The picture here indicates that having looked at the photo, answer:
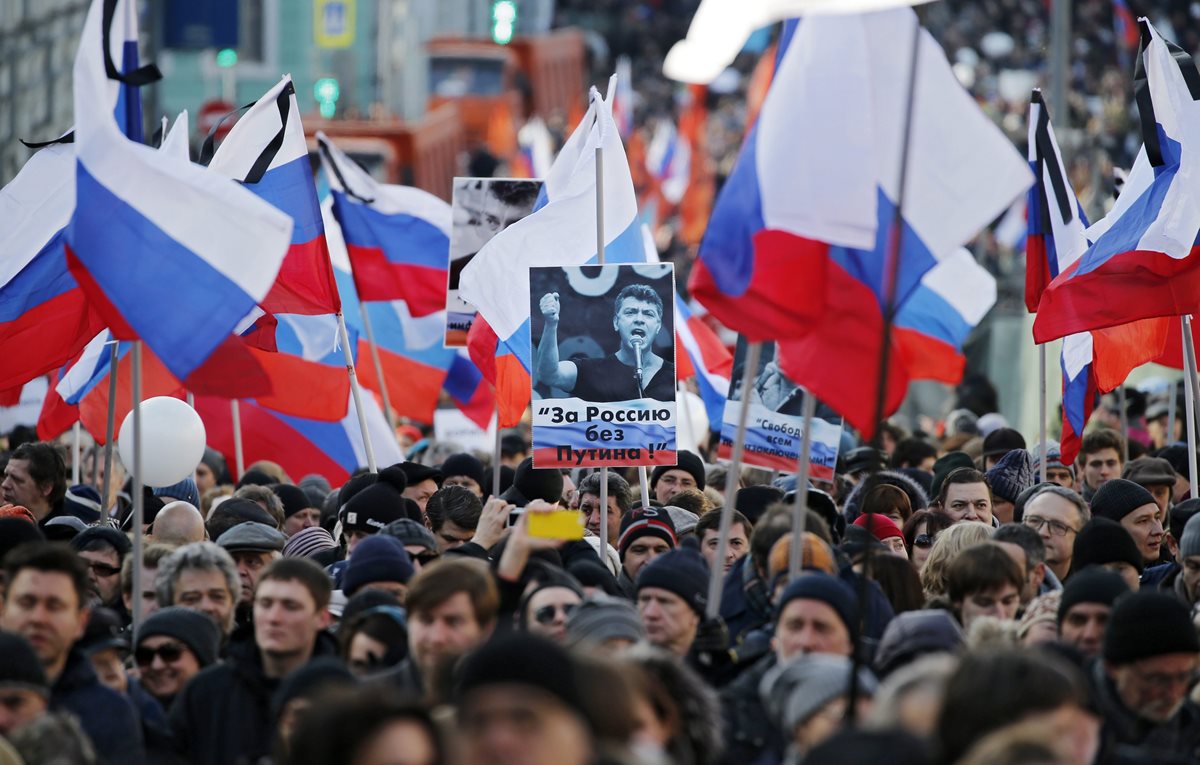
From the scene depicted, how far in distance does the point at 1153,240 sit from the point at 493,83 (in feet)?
135

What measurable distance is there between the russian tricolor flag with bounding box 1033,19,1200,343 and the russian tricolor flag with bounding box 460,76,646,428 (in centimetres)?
228

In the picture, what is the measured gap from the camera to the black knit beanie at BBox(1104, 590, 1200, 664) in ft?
21.2

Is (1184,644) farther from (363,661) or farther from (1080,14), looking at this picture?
(1080,14)

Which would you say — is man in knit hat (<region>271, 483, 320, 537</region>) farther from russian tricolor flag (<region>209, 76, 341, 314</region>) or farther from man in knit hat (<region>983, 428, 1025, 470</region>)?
man in knit hat (<region>983, 428, 1025, 470</region>)

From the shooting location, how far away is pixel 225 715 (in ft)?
21.9

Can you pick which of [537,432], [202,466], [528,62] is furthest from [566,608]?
[528,62]

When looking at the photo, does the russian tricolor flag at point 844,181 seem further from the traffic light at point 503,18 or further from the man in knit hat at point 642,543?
the traffic light at point 503,18

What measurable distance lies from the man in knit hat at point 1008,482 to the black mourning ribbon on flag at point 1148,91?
2.03 metres

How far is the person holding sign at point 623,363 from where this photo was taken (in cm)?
966

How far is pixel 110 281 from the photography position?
7.94m

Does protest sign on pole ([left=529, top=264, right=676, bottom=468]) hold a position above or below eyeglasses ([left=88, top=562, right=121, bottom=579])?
above

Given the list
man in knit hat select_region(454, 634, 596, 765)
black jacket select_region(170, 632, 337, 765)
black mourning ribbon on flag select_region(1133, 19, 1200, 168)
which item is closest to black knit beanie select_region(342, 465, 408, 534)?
black jacket select_region(170, 632, 337, 765)

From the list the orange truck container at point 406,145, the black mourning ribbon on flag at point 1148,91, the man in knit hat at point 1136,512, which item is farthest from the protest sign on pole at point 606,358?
the orange truck container at point 406,145

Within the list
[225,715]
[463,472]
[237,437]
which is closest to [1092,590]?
[225,715]
